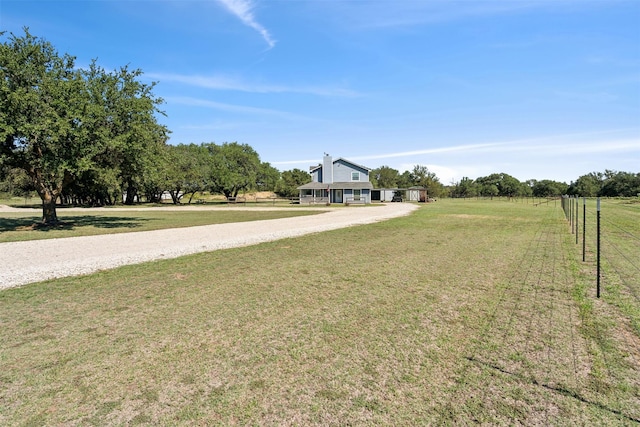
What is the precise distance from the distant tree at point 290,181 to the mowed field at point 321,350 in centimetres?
7550

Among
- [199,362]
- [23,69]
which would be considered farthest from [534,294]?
[23,69]

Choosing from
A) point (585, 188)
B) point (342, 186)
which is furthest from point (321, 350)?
point (585, 188)

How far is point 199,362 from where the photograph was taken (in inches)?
143

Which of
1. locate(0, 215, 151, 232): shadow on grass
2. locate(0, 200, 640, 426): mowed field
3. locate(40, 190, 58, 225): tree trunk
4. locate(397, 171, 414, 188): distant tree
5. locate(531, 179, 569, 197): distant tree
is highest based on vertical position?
locate(397, 171, 414, 188): distant tree

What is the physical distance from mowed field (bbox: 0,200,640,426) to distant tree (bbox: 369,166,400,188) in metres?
89.2

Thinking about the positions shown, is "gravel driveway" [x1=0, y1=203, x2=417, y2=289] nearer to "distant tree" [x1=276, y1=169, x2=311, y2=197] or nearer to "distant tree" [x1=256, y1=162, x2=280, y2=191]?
"distant tree" [x1=256, y1=162, x2=280, y2=191]

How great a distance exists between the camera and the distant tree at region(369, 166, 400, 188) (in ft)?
312

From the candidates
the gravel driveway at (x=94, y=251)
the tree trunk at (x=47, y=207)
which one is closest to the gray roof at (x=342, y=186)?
the tree trunk at (x=47, y=207)

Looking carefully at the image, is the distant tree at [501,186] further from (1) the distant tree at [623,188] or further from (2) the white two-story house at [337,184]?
(2) the white two-story house at [337,184]

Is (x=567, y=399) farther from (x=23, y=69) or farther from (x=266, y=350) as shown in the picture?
(x=23, y=69)

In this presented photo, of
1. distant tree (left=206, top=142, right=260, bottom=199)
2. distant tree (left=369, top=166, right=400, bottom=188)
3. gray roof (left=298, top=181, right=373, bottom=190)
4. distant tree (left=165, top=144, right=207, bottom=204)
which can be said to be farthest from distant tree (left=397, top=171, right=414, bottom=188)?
distant tree (left=165, top=144, right=207, bottom=204)

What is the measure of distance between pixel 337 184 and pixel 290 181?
1455 inches

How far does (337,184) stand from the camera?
50750mm

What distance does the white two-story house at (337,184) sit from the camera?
49594mm
